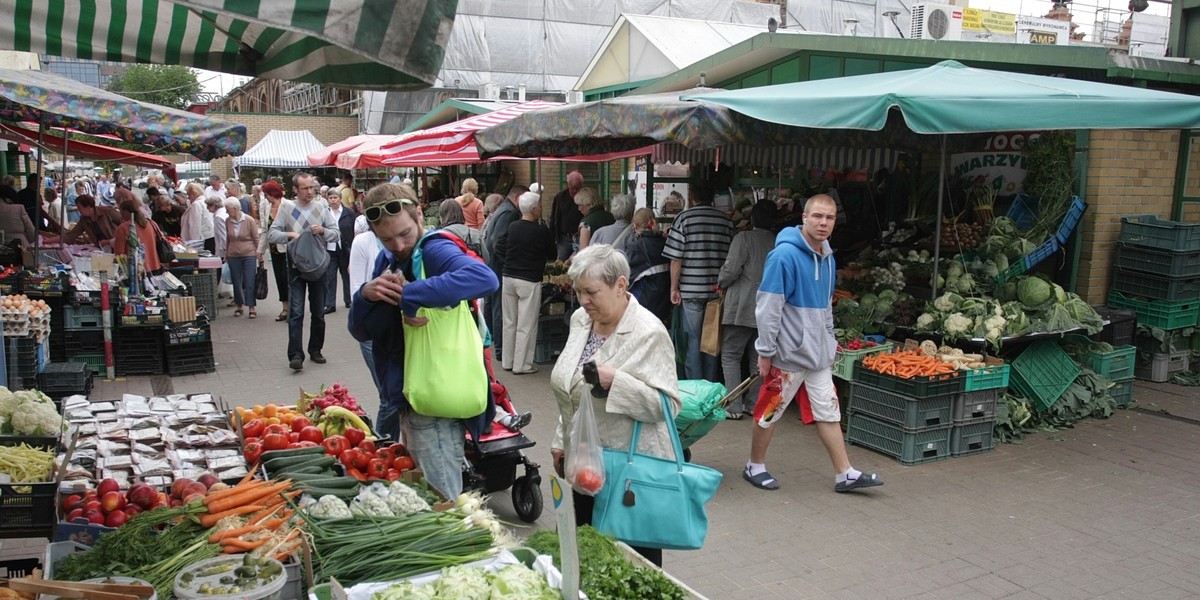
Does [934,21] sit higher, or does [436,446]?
[934,21]

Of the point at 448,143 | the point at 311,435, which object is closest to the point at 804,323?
the point at 311,435

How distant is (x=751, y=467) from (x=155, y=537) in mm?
3921

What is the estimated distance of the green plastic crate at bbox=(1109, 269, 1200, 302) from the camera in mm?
8359

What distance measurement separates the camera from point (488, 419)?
162 inches

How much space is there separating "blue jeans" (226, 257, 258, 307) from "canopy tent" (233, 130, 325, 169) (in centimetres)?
1675

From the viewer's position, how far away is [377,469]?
164 inches

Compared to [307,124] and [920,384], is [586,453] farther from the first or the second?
[307,124]

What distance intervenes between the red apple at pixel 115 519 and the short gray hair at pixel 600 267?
211cm

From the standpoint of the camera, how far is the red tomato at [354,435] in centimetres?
459

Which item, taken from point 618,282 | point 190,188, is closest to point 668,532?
point 618,282

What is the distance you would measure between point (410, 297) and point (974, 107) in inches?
167

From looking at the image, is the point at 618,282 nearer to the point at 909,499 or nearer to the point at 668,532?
the point at 668,532

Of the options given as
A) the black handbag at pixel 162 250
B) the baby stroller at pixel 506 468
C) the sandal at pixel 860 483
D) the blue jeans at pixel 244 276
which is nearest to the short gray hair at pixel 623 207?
the baby stroller at pixel 506 468

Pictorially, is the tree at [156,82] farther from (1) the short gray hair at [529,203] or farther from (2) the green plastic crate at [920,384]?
(2) the green plastic crate at [920,384]
